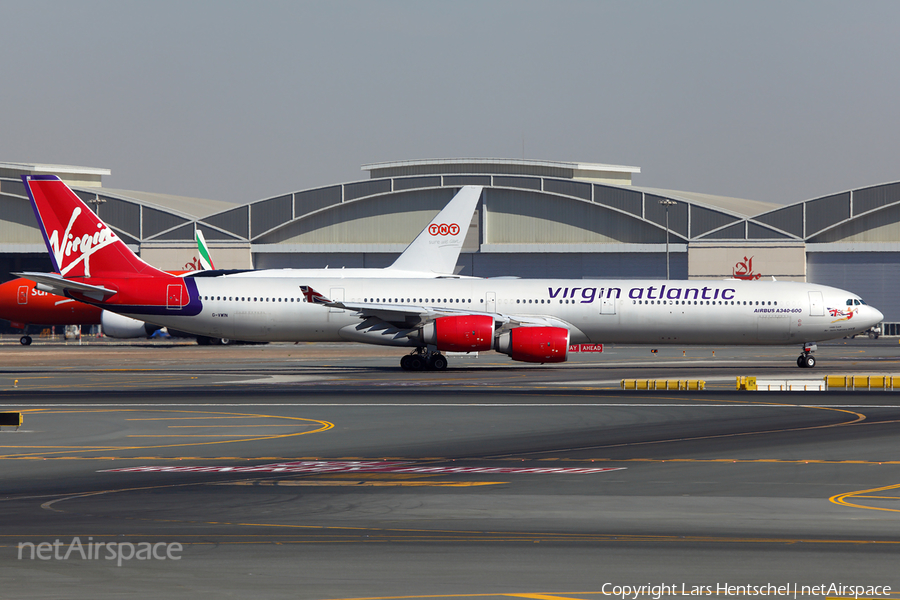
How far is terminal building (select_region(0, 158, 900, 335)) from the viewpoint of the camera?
84000 millimetres

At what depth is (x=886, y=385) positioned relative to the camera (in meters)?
34.4

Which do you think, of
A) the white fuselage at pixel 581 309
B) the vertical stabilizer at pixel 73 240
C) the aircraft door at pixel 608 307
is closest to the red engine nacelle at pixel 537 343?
the white fuselage at pixel 581 309

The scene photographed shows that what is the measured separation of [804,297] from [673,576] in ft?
125

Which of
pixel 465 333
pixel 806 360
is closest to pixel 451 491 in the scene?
pixel 465 333

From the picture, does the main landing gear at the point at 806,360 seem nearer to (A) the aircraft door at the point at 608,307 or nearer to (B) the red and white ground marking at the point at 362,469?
(A) the aircraft door at the point at 608,307

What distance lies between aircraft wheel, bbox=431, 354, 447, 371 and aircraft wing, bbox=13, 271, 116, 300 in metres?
15.4

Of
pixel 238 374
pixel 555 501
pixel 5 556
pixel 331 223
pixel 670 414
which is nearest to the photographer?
pixel 5 556

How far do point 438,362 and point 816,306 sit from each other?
1814 cm

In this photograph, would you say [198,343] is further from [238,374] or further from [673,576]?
[673,576]

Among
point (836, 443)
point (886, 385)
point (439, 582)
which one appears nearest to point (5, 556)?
point (439, 582)

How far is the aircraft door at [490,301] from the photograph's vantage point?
1754 inches

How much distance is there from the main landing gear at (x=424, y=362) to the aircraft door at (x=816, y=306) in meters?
17.5

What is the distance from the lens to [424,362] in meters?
43.8

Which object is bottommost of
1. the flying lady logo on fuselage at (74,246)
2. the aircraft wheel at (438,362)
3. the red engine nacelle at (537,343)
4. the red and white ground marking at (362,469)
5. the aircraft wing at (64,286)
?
the red and white ground marking at (362,469)
